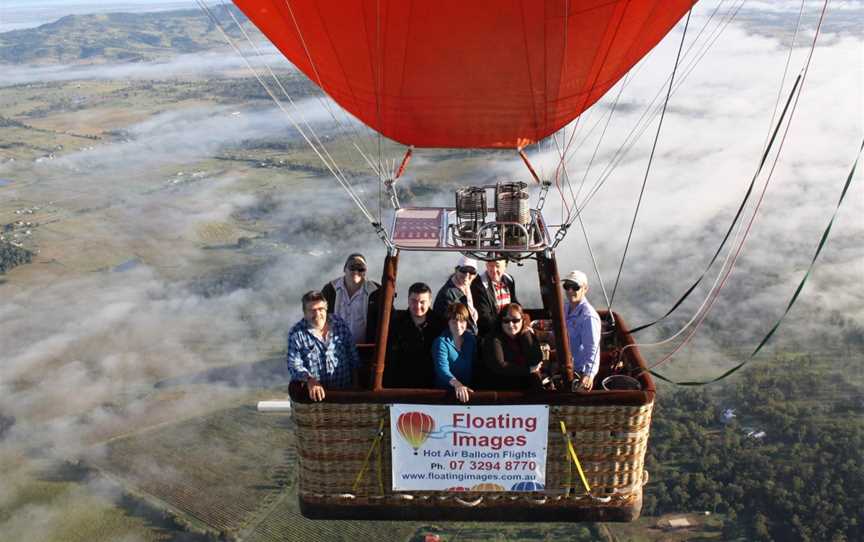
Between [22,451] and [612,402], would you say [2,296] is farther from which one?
[612,402]

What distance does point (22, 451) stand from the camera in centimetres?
9356

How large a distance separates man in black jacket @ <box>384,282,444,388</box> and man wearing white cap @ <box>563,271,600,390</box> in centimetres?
98

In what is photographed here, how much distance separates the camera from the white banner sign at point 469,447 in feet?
16.8

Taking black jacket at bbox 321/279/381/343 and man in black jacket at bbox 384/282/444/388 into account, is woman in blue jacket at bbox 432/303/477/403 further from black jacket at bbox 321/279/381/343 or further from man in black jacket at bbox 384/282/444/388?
black jacket at bbox 321/279/381/343

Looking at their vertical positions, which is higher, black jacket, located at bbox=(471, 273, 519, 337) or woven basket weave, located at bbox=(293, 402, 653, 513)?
black jacket, located at bbox=(471, 273, 519, 337)

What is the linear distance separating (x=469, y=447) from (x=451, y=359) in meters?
0.62

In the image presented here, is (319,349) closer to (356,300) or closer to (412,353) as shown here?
(412,353)

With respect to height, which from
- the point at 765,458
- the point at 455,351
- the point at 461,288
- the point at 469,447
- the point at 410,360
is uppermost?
the point at 461,288

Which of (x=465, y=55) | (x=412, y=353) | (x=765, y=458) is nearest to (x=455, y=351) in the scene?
(x=412, y=353)

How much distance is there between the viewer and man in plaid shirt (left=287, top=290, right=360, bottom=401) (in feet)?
17.0

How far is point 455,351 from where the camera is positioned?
5.23m

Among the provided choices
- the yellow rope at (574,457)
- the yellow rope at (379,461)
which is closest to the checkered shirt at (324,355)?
the yellow rope at (379,461)

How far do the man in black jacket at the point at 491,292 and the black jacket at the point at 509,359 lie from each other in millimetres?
804

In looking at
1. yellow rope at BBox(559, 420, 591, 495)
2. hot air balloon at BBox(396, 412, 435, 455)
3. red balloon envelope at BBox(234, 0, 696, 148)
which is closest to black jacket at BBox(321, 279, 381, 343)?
hot air balloon at BBox(396, 412, 435, 455)
